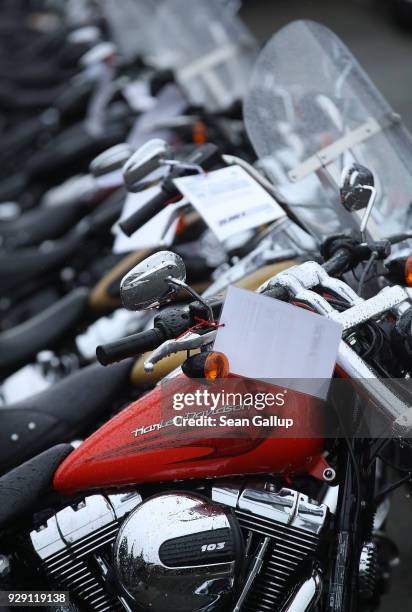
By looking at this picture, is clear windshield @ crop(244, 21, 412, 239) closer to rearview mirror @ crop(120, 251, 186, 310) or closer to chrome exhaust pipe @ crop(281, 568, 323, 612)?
rearview mirror @ crop(120, 251, 186, 310)

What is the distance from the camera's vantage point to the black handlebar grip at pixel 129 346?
1.86 metres

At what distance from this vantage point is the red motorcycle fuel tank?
2.03 meters

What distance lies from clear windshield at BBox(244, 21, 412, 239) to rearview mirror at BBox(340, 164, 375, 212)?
0.21m

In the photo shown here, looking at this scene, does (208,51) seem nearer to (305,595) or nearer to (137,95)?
(137,95)

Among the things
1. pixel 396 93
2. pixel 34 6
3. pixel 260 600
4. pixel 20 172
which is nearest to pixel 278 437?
pixel 260 600

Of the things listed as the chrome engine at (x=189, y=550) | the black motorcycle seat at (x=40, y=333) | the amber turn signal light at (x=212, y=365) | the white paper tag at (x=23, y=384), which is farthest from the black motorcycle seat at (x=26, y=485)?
the black motorcycle seat at (x=40, y=333)

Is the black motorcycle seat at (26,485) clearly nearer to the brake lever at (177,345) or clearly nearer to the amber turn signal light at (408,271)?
the brake lever at (177,345)

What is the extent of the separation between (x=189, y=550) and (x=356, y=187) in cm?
101

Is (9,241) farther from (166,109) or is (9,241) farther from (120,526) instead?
(120,526)

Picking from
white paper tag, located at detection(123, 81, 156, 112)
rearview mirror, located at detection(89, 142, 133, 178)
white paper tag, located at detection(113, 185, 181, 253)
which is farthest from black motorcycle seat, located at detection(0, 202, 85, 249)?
white paper tag, located at detection(113, 185, 181, 253)

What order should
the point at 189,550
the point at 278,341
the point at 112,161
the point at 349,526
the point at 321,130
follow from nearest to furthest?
the point at 278,341 < the point at 189,550 < the point at 349,526 < the point at 321,130 < the point at 112,161

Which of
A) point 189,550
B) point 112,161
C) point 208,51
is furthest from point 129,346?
point 208,51

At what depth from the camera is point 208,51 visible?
4.89 meters

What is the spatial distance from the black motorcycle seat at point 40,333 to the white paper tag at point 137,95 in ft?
6.03
